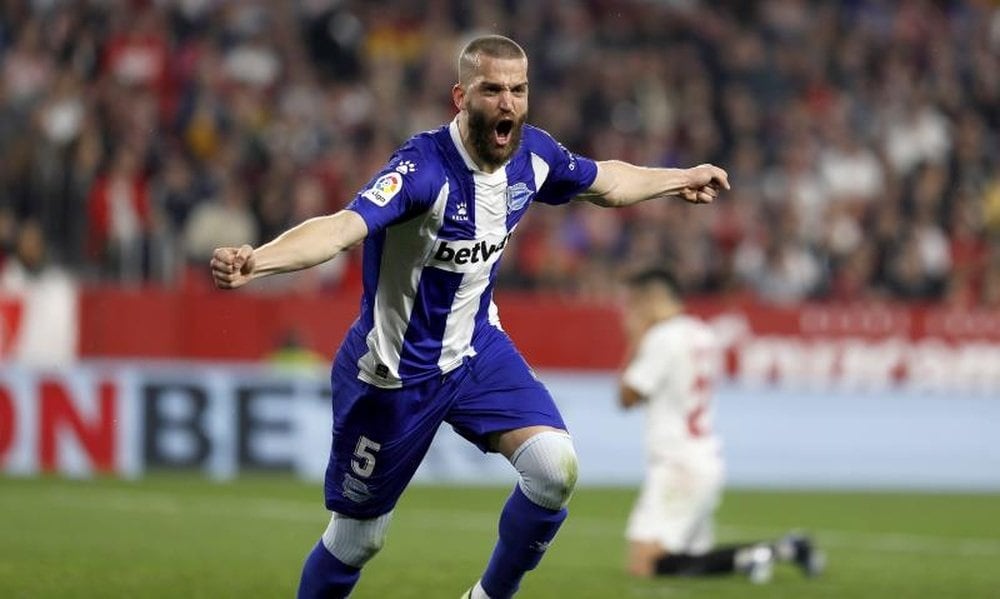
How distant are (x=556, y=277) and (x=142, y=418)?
17.5 feet

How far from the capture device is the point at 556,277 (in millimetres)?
21219

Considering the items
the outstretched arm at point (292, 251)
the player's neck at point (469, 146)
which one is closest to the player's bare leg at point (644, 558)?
the player's neck at point (469, 146)

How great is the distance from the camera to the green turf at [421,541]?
10594 mm

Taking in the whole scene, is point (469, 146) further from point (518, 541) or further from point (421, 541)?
point (421, 541)

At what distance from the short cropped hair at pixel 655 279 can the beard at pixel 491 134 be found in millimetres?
4665

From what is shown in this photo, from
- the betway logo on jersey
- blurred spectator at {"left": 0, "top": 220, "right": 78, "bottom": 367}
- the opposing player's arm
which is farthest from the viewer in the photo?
blurred spectator at {"left": 0, "top": 220, "right": 78, "bottom": 367}

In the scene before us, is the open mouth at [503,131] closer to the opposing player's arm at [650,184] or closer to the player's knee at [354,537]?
the opposing player's arm at [650,184]

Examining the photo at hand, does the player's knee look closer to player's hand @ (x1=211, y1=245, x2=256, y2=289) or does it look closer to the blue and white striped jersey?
the blue and white striped jersey

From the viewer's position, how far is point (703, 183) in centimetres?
Result: 796

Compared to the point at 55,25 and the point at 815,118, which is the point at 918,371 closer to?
the point at 815,118

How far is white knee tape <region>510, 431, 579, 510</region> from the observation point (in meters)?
7.48

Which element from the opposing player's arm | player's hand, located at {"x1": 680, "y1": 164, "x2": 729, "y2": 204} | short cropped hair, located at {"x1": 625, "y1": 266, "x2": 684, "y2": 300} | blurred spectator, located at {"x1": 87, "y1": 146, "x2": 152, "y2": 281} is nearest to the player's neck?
the opposing player's arm

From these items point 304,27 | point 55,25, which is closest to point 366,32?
point 304,27

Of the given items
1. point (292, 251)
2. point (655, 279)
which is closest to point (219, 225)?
point (655, 279)
